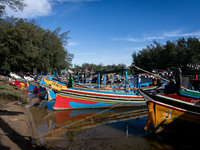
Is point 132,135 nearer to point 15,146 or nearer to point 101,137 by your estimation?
point 101,137

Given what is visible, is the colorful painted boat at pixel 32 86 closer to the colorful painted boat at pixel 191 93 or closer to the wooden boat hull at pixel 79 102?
the wooden boat hull at pixel 79 102

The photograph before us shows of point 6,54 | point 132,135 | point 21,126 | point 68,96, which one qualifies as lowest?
point 132,135

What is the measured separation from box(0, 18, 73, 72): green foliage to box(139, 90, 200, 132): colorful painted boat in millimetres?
16461

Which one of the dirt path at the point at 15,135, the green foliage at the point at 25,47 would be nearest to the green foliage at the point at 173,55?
the green foliage at the point at 25,47

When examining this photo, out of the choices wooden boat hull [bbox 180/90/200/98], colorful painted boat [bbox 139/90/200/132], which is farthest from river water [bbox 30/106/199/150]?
wooden boat hull [bbox 180/90/200/98]

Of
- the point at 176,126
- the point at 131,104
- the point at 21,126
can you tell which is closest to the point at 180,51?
the point at 131,104

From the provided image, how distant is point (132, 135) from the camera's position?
7000mm

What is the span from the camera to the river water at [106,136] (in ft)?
19.9

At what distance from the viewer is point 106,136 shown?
6.87 m

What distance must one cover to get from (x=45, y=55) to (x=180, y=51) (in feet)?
91.0

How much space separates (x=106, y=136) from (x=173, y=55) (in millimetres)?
28348

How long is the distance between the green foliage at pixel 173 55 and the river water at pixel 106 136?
2444cm

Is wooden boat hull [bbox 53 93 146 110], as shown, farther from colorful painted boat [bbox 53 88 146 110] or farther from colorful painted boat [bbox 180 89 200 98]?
colorful painted boat [bbox 180 89 200 98]

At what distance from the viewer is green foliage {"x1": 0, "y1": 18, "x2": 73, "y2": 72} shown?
2473 centimetres
